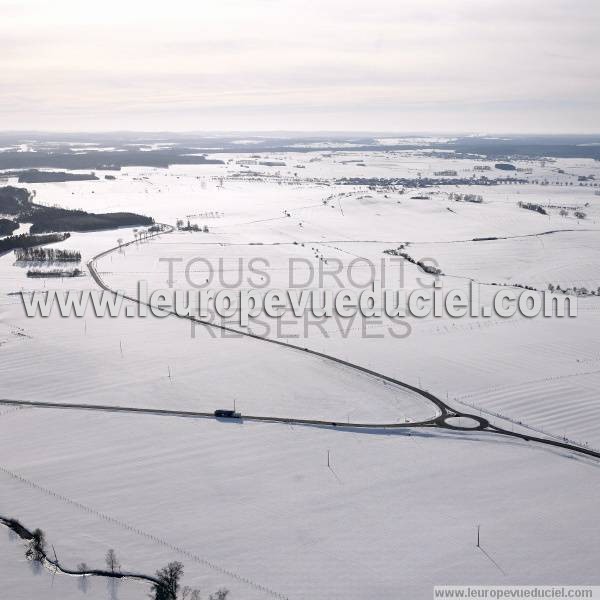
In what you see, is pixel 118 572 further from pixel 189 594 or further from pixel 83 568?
pixel 189 594

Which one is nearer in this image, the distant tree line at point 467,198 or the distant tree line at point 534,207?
the distant tree line at point 534,207

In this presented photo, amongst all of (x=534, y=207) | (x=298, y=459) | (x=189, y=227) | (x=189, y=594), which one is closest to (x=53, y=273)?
(x=189, y=227)

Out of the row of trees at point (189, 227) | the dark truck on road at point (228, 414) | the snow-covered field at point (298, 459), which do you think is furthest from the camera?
the row of trees at point (189, 227)

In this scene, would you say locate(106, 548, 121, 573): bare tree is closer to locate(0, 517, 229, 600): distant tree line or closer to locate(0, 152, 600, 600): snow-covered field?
locate(0, 517, 229, 600): distant tree line

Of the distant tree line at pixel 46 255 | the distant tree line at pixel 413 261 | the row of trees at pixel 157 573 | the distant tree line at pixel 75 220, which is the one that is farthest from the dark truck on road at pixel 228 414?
the distant tree line at pixel 75 220

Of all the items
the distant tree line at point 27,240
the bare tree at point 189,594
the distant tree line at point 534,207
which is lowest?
the bare tree at point 189,594

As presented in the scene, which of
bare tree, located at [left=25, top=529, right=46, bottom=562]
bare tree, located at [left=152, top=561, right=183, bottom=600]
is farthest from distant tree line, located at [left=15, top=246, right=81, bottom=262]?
bare tree, located at [left=152, top=561, right=183, bottom=600]

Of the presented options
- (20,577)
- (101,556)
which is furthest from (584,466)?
(20,577)

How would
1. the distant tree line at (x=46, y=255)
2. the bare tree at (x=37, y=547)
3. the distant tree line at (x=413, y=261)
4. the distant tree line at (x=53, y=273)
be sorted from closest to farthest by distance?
1. the bare tree at (x=37, y=547)
2. the distant tree line at (x=53, y=273)
3. the distant tree line at (x=413, y=261)
4. the distant tree line at (x=46, y=255)

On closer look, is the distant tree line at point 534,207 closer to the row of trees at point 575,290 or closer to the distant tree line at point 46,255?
the row of trees at point 575,290
